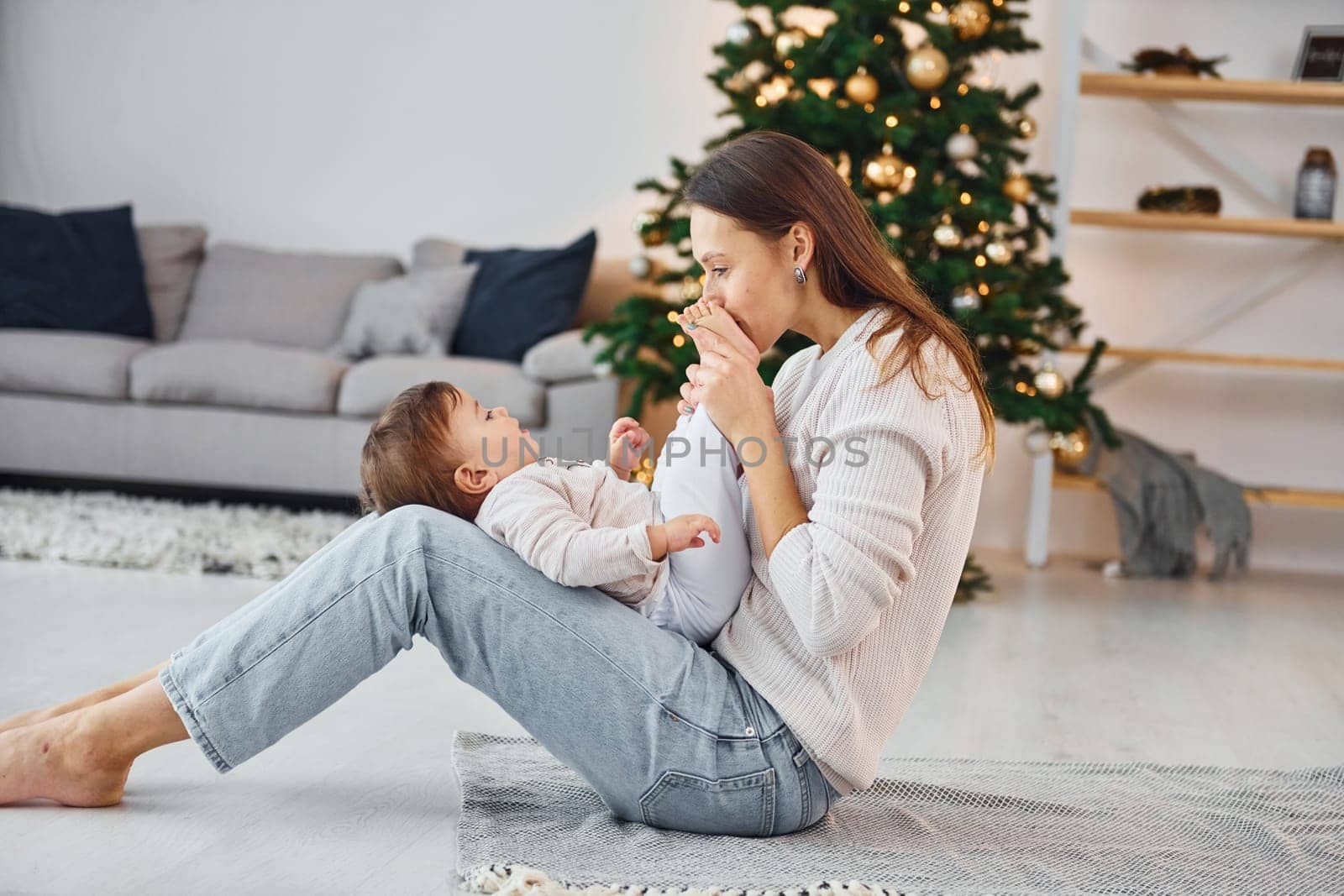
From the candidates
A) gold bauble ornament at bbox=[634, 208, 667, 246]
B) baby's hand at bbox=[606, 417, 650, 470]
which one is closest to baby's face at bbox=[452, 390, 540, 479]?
baby's hand at bbox=[606, 417, 650, 470]

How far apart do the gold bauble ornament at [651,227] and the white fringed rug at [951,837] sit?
181 centimetres

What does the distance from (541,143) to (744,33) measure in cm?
182

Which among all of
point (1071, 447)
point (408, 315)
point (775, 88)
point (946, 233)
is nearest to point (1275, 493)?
point (1071, 447)

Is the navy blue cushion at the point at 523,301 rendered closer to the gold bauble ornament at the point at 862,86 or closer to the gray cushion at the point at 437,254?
the gray cushion at the point at 437,254

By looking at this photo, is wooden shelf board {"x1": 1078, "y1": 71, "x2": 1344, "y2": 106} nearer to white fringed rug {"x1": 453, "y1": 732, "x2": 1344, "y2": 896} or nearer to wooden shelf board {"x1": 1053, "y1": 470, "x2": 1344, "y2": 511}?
wooden shelf board {"x1": 1053, "y1": 470, "x2": 1344, "y2": 511}

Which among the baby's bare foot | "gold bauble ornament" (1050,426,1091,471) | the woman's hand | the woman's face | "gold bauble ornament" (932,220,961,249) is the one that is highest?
the woman's face

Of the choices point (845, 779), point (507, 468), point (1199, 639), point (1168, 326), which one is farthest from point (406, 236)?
point (845, 779)

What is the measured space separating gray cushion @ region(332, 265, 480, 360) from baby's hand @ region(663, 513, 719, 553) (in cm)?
307

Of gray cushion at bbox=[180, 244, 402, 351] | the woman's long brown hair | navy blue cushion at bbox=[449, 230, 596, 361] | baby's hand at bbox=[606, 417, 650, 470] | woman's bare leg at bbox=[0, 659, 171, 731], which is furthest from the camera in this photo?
gray cushion at bbox=[180, 244, 402, 351]

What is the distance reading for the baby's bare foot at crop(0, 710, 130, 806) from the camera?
4.87 ft

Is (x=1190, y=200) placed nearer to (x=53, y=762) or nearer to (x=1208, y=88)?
(x=1208, y=88)

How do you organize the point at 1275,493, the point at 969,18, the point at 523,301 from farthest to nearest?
the point at 523,301
the point at 1275,493
the point at 969,18

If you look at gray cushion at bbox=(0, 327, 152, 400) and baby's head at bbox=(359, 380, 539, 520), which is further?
gray cushion at bbox=(0, 327, 152, 400)

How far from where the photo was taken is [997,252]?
3.24 metres
